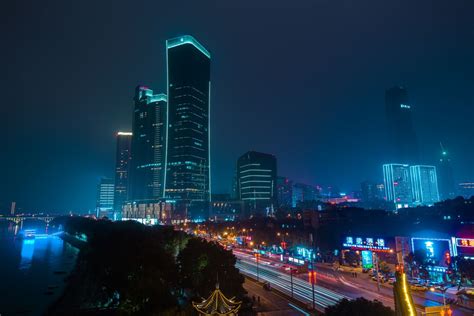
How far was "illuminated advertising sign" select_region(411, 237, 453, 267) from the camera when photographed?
53938mm

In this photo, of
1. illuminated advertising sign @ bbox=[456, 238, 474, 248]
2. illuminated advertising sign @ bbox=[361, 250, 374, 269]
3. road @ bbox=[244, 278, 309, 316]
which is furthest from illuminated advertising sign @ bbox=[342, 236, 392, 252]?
road @ bbox=[244, 278, 309, 316]

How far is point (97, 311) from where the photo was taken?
47906mm

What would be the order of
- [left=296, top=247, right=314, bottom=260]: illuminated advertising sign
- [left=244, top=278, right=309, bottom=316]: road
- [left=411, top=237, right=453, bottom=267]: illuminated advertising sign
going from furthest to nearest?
1. [left=296, top=247, right=314, bottom=260]: illuminated advertising sign
2. [left=411, top=237, right=453, bottom=267]: illuminated advertising sign
3. [left=244, top=278, right=309, bottom=316]: road

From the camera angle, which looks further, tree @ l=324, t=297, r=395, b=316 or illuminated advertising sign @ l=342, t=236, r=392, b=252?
illuminated advertising sign @ l=342, t=236, r=392, b=252

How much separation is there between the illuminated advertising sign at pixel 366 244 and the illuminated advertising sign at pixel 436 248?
22.5 feet

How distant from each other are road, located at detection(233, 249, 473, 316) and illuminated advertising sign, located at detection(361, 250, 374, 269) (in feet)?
20.5

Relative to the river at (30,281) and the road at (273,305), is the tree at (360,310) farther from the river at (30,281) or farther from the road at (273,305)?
the river at (30,281)

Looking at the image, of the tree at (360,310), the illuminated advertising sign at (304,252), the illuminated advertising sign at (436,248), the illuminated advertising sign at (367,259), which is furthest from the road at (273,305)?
the illuminated advertising sign at (304,252)

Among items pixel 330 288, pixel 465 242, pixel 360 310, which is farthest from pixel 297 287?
pixel 360 310

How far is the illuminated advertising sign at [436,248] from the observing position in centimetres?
5394

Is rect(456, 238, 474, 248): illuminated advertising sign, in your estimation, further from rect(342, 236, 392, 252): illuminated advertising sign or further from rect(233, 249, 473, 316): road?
rect(342, 236, 392, 252): illuminated advertising sign

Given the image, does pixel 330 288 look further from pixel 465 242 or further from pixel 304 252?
pixel 304 252

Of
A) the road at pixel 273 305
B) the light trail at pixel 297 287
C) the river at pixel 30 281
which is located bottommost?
the river at pixel 30 281

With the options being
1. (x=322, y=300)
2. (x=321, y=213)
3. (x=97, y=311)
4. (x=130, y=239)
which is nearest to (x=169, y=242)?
(x=130, y=239)
